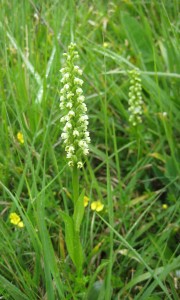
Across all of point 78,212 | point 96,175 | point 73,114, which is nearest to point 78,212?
point 78,212

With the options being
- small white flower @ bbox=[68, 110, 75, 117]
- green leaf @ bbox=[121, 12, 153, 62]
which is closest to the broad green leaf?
small white flower @ bbox=[68, 110, 75, 117]

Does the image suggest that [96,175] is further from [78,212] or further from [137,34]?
[137,34]

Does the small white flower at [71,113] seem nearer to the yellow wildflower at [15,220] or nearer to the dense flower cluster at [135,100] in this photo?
the yellow wildflower at [15,220]

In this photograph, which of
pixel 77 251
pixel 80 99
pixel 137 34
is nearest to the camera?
pixel 80 99

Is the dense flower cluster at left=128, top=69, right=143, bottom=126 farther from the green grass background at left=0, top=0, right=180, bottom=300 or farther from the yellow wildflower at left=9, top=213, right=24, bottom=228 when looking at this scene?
the yellow wildflower at left=9, top=213, right=24, bottom=228

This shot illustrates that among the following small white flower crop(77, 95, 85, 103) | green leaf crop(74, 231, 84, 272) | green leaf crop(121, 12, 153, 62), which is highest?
small white flower crop(77, 95, 85, 103)

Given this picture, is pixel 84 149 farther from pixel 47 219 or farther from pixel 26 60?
pixel 26 60

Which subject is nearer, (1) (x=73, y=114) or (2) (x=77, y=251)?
(1) (x=73, y=114)

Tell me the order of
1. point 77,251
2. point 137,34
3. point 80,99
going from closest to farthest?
point 80,99 < point 77,251 < point 137,34
